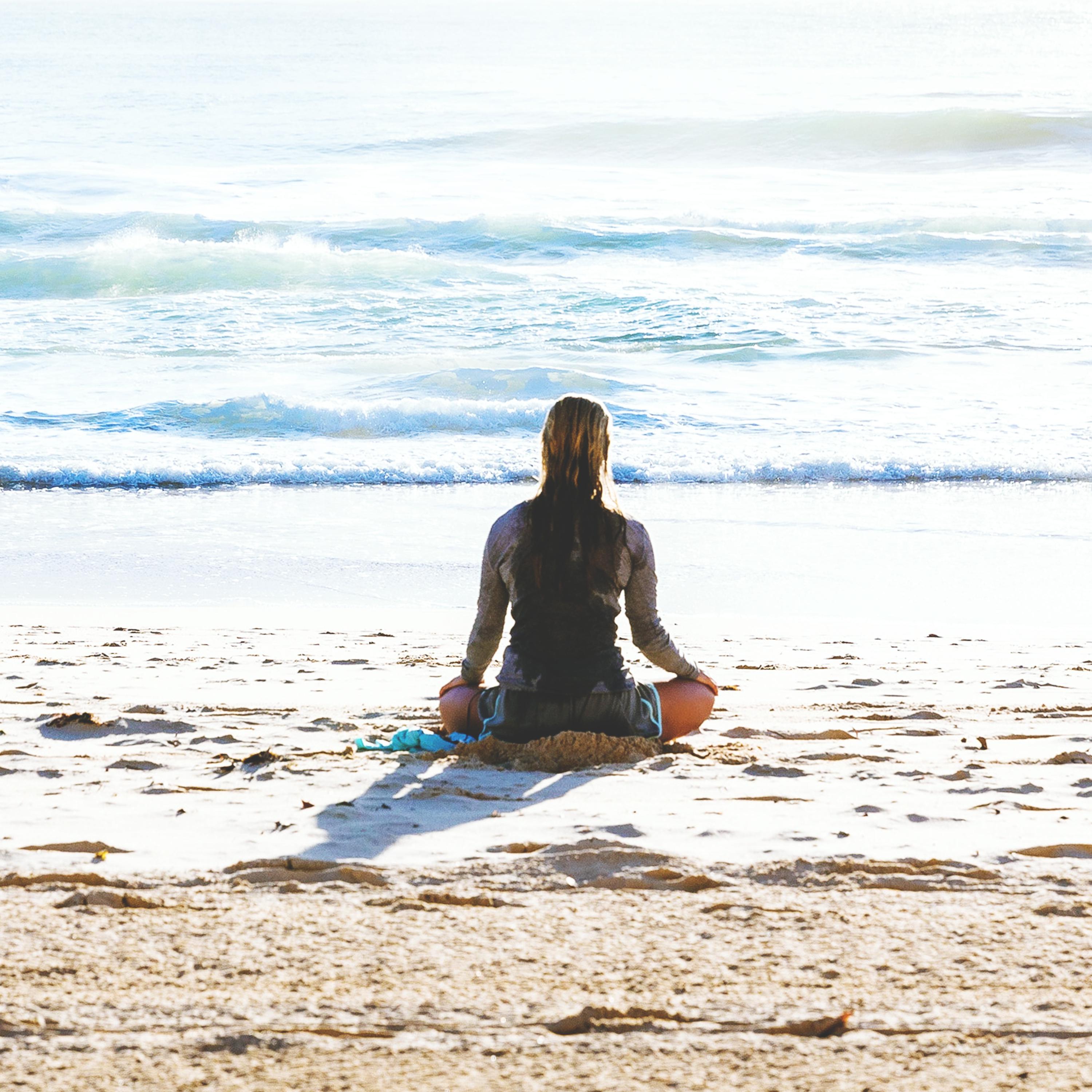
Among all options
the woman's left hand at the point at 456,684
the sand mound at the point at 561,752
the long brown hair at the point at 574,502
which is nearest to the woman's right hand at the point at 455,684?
the woman's left hand at the point at 456,684

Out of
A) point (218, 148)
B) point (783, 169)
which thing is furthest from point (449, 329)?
point (218, 148)

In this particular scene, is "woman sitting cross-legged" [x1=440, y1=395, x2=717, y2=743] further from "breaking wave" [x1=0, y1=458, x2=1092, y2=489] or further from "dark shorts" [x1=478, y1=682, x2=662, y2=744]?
"breaking wave" [x1=0, y1=458, x2=1092, y2=489]

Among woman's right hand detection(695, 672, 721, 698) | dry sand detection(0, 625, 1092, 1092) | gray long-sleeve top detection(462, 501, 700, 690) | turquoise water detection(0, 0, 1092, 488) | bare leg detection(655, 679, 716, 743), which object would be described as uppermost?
turquoise water detection(0, 0, 1092, 488)

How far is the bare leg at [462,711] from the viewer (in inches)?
145

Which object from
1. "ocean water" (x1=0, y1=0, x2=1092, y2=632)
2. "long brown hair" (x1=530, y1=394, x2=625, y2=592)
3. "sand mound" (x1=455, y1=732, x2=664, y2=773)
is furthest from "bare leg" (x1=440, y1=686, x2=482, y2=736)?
"ocean water" (x1=0, y1=0, x2=1092, y2=632)

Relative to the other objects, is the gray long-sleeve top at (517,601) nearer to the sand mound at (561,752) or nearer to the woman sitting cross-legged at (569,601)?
the woman sitting cross-legged at (569,601)

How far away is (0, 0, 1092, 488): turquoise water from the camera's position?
427 inches

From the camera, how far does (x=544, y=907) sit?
95.1 inches

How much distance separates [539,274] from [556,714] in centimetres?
1668

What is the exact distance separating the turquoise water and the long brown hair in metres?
6.39

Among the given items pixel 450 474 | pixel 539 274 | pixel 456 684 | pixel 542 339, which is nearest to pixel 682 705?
pixel 456 684

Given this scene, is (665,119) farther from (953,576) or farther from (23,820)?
(23,820)

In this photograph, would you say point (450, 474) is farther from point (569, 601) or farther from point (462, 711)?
point (569, 601)

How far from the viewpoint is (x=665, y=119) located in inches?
1399
